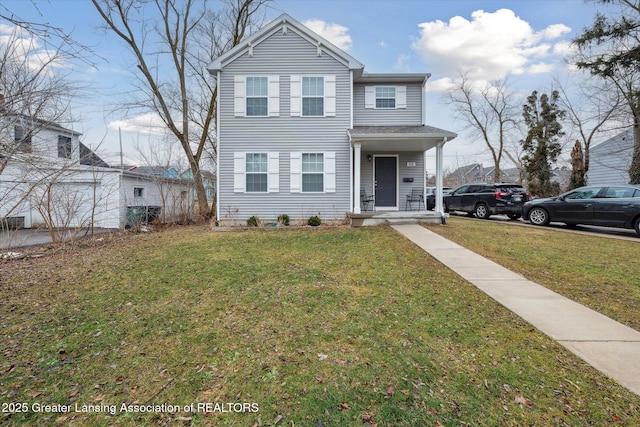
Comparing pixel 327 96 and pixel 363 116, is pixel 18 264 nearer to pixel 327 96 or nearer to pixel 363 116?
pixel 327 96

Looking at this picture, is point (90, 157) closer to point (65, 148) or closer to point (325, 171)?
point (65, 148)

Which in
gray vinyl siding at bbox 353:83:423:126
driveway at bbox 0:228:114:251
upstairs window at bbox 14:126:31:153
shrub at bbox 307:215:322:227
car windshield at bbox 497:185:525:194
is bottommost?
driveway at bbox 0:228:114:251

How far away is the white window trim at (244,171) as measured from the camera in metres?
11.7

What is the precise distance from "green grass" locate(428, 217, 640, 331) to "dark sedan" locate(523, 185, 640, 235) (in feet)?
4.14

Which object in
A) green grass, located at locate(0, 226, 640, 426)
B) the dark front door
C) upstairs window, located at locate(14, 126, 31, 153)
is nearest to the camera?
green grass, located at locate(0, 226, 640, 426)

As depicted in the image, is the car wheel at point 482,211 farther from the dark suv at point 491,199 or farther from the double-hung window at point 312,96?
the double-hung window at point 312,96

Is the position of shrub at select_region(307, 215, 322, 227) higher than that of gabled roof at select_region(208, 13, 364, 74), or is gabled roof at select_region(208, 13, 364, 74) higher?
gabled roof at select_region(208, 13, 364, 74)

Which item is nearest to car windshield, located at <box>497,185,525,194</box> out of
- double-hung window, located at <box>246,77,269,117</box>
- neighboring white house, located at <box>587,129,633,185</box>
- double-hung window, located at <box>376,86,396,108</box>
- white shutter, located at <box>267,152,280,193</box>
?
double-hung window, located at <box>376,86,396,108</box>

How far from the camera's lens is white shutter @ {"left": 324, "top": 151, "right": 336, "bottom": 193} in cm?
1166

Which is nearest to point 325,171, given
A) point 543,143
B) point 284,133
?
point 284,133

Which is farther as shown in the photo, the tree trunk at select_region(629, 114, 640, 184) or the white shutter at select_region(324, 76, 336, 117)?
the tree trunk at select_region(629, 114, 640, 184)

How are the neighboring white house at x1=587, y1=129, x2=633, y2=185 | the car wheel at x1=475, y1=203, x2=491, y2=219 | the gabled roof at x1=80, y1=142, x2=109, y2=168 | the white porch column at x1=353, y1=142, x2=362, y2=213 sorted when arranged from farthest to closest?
1. the neighboring white house at x1=587, y1=129, x2=633, y2=185
2. the car wheel at x1=475, y1=203, x2=491, y2=219
3. the white porch column at x1=353, y1=142, x2=362, y2=213
4. the gabled roof at x1=80, y1=142, x2=109, y2=168

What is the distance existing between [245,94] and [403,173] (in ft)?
23.0

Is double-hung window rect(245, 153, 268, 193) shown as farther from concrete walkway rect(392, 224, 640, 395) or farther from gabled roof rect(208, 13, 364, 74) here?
concrete walkway rect(392, 224, 640, 395)
